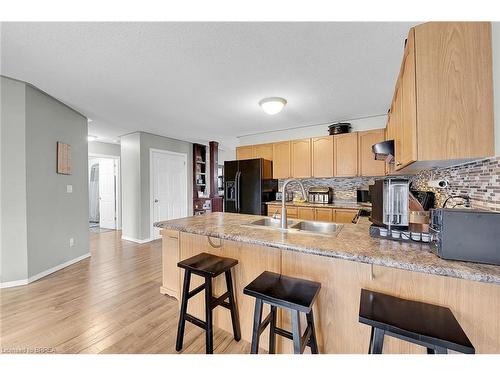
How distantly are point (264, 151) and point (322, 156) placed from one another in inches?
46.6

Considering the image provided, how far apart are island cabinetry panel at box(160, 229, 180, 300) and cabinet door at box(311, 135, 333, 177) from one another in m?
2.70

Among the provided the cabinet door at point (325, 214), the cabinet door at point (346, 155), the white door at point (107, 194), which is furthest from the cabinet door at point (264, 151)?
the white door at point (107, 194)

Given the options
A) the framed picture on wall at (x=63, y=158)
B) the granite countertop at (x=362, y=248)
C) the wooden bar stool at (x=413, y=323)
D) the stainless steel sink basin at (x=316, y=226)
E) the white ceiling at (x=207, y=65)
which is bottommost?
the wooden bar stool at (x=413, y=323)

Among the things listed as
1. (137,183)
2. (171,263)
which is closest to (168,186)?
(137,183)

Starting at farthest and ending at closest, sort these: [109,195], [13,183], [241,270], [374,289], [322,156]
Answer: [109,195], [322,156], [13,183], [241,270], [374,289]

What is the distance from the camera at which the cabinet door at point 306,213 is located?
3590 mm

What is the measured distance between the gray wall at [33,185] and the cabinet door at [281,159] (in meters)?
3.38

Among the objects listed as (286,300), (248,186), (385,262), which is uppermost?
(248,186)

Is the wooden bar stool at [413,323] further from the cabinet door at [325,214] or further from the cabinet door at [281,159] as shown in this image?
the cabinet door at [281,159]

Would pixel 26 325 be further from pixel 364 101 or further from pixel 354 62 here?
pixel 364 101

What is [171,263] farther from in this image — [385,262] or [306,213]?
[306,213]

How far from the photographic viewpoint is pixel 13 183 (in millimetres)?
2406

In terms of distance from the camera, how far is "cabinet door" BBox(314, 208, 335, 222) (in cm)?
341

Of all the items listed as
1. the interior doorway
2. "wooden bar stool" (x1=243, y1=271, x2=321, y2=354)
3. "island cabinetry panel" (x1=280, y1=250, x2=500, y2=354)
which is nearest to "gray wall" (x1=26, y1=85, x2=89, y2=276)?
the interior doorway
